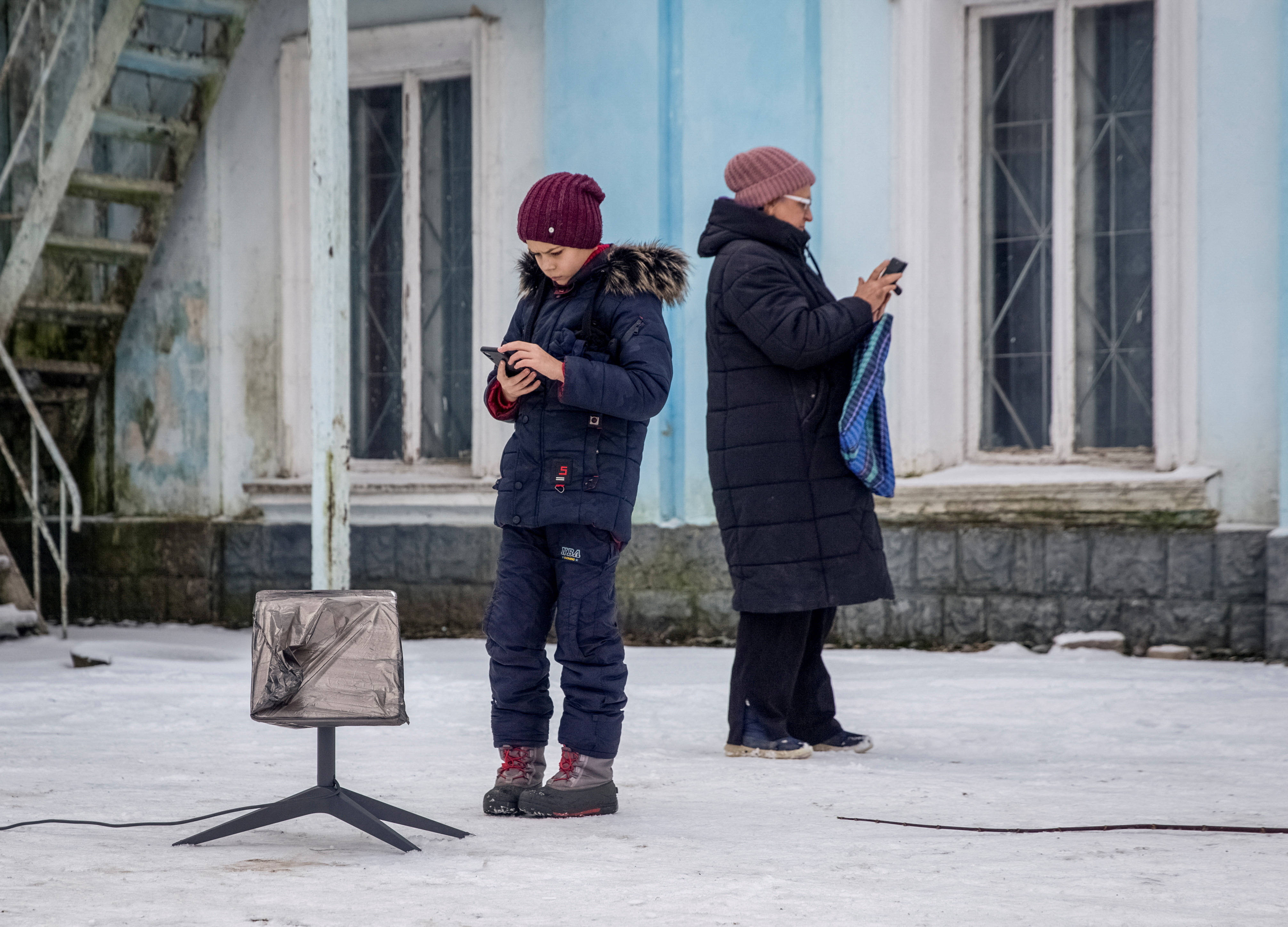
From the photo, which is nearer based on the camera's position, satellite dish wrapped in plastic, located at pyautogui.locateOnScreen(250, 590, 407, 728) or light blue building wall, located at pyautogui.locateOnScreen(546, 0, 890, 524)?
satellite dish wrapped in plastic, located at pyautogui.locateOnScreen(250, 590, 407, 728)

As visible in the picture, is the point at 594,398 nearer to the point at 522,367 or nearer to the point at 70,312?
the point at 522,367

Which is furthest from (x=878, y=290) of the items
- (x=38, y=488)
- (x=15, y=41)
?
(x=38, y=488)

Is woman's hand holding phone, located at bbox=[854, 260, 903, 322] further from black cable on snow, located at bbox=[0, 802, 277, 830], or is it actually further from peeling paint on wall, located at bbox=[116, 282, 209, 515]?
peeling paint on wall, located at bbox=[116, 282, 209, 515]

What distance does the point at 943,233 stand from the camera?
6629 mm

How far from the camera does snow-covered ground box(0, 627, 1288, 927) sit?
2.40 metres

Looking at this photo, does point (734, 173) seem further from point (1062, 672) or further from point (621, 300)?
point (1062, 672)

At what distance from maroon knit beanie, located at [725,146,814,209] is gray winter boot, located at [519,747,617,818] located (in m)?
1.61

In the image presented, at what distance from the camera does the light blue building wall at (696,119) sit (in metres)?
6.57

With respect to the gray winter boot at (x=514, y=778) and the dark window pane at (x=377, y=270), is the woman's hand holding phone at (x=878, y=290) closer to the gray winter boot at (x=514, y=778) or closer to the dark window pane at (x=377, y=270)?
the gray winter boot at (x=514, y=778)

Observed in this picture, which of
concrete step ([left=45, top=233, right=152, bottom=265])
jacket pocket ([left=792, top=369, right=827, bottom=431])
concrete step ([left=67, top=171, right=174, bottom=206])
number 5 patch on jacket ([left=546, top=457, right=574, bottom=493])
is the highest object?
concrete step ([left=67, top=171, right=174, bottom=206])

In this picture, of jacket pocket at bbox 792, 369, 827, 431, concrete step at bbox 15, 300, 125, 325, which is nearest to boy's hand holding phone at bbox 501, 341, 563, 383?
jacket pocket at bbox 792, 369, 827, 431

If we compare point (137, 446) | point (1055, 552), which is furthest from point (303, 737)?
point (137, 446)

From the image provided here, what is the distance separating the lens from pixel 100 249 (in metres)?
7.56

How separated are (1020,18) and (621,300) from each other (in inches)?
162
